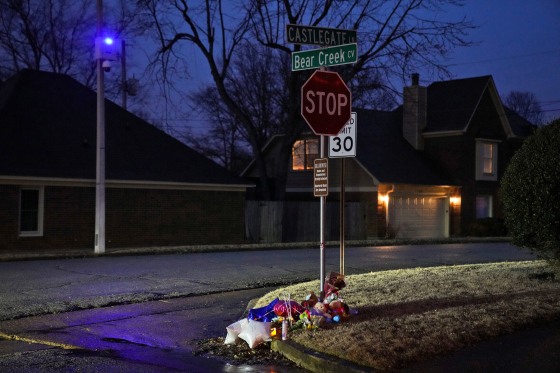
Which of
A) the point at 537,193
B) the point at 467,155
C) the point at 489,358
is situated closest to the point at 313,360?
the point at 489,358

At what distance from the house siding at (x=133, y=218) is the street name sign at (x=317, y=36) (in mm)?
15024

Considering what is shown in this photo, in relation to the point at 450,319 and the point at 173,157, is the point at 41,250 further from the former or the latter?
the point at 450,319

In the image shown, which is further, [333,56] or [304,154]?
[304,154]

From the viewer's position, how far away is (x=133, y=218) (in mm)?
24641

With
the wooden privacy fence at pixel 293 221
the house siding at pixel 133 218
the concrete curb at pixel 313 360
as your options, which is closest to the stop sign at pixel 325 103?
the concrete curb at pixel 313 360

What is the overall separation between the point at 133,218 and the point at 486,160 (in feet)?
69.9

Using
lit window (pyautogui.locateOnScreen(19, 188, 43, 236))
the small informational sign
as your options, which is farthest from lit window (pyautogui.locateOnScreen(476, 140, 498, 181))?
the small informational sign

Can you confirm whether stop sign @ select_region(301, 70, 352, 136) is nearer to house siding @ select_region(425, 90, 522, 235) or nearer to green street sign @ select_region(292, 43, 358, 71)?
green street sign @ select_region(292, 43, 358, 71)

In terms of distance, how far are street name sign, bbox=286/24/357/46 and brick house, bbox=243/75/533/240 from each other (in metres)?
22.9

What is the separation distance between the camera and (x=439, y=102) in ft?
128

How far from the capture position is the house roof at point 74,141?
22.8 meters

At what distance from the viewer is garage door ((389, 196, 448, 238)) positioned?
110 feet

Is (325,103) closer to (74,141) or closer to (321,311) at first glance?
(321,311)

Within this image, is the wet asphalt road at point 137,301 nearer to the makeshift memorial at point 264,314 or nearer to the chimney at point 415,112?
the makeshift memorial at point 264,314
